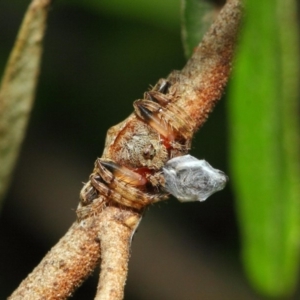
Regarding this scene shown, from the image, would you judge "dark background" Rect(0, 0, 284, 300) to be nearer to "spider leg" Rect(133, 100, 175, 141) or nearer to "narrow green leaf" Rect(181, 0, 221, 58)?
"narrow green leaf" Rect(181, 0, 221, 58)

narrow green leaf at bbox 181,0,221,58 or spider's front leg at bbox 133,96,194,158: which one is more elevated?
narrow green leaf at bbox 181,0,221,58

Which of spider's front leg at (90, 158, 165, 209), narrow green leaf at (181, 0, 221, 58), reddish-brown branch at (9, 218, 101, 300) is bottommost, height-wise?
reddish-brown branch at (9, 218, 101, 300)

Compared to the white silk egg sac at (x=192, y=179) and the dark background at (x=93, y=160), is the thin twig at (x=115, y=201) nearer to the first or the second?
the white silk egg sac at (x=192, y=179)

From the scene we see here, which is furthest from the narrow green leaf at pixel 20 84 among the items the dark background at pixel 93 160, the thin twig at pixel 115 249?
the dark background at pixel 93 160

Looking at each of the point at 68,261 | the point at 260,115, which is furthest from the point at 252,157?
the point at 68,261

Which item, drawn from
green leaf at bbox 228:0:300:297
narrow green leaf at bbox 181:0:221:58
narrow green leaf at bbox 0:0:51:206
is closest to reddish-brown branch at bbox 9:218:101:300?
green leaf at bbox 228:0:300:297

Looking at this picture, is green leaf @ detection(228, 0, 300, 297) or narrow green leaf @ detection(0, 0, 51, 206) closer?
green leaf @ detection(228, 0, 300, 297)

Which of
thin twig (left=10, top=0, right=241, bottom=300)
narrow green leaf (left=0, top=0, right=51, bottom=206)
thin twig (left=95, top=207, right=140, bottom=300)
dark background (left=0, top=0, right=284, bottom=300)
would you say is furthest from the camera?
dark background (left=0, top=0, right=284, bottom=300)
